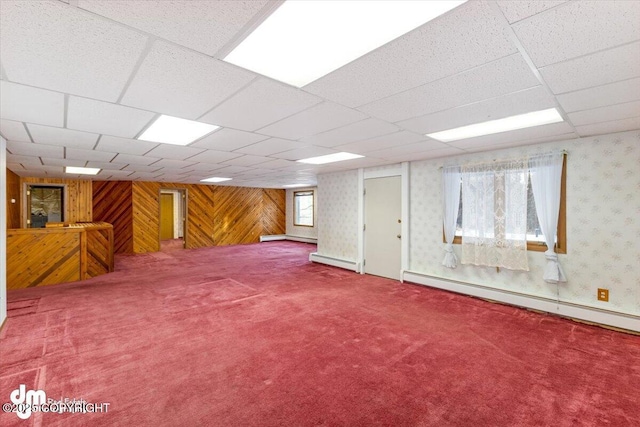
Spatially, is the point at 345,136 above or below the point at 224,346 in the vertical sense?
above

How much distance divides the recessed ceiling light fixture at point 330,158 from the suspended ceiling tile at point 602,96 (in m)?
2.74

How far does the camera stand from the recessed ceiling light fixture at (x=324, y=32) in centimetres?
125

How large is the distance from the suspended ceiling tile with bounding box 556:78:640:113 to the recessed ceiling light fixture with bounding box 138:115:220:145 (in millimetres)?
3248

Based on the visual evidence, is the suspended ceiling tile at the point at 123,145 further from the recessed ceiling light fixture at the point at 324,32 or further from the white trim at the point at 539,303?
the white trim at the point at 539,303

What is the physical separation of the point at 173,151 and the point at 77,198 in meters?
6.33

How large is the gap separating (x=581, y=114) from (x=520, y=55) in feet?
5.49

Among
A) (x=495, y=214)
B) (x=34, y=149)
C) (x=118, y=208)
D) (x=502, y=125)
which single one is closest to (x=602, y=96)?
(x=502, y=125)

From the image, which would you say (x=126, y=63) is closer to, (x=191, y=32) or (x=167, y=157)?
(x=191, y=32)

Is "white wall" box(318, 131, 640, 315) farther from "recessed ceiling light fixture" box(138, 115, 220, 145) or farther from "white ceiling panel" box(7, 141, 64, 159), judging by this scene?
"white ceiling panel" box(7, 141, 64, 159)

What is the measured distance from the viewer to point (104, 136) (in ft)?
11.2

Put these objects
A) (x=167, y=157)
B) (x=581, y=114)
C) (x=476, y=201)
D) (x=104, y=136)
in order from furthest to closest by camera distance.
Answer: (x=167, y=157), (x=476, y=201), (x=104, y=136), (x=581, y=114)

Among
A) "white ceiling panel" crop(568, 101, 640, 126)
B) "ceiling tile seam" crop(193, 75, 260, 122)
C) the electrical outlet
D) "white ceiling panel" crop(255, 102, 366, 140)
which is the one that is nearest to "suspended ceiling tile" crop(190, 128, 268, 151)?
"white ceiling panel" crop(255, 102, 366, 140)

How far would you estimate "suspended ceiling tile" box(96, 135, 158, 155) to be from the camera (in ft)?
11.9

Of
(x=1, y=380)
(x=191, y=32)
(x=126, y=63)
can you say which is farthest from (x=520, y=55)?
(x=1, y=380)
